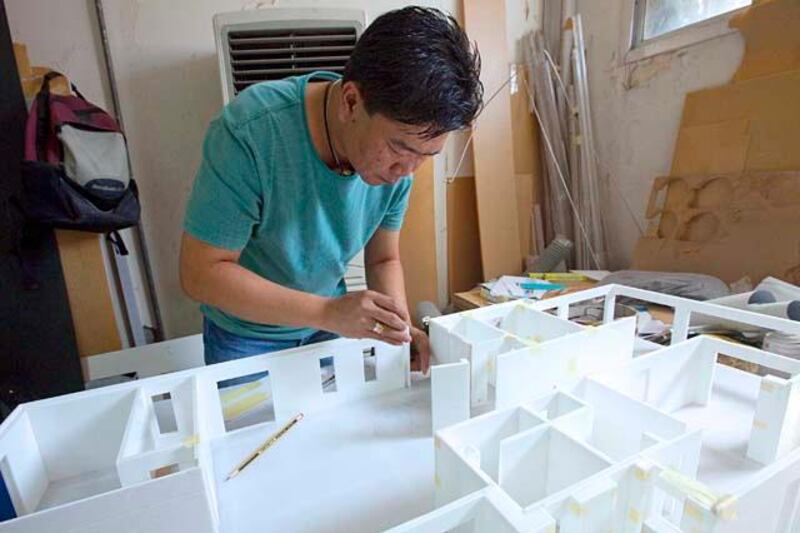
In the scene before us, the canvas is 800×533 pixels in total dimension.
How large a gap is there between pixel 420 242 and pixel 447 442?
1.40 metres

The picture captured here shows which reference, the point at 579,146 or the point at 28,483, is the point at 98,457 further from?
the point at 579,146

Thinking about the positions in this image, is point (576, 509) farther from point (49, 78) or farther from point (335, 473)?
point (49, 78)

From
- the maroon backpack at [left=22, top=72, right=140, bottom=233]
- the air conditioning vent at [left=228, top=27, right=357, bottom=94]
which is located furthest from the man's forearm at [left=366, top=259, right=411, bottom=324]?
the maroon backpack at [left=22, top=72, right=140, bottom=233]

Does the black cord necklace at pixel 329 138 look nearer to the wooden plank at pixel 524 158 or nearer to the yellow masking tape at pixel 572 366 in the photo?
the yellow masking tape at pixel 572 366

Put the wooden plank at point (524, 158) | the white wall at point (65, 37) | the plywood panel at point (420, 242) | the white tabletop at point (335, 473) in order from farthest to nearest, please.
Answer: the wooden plank at point (524, 158) < the plywood panel at point (420, 242) < the white wall at point (65, 37) < the white tabletop at point (335, 473)

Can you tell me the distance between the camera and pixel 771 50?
117 cm

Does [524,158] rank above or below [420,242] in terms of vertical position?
above

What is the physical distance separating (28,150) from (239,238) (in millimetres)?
1013

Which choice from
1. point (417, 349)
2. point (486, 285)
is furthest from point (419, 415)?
point (486, 285)

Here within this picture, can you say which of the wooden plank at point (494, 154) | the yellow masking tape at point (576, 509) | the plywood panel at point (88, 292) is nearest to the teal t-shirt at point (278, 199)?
the yellow masking tape at point (576, 509)

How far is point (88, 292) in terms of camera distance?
52.4 inches

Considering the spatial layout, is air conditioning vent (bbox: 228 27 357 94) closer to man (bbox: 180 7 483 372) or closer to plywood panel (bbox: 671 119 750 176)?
man (bbox: 180 7 483 372)

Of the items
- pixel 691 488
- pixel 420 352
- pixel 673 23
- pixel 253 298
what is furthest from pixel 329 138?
pixel 673 23

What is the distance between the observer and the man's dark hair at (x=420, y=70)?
1.49 feet
